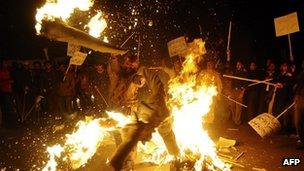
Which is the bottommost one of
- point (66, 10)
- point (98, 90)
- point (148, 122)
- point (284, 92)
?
point (148, 122)

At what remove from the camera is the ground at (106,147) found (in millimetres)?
7273

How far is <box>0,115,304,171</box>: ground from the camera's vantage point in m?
7.27

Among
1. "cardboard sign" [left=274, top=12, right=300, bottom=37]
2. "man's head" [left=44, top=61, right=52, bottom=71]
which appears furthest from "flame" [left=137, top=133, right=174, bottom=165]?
"man's head" [left=44, top=61, right=52, bottom=71]

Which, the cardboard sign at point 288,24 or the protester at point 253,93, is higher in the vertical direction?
the cardboard sign at point 288,24

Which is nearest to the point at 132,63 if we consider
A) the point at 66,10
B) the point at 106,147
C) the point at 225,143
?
the point at 66,10

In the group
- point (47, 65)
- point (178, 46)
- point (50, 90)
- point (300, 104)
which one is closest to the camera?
point (300, 104)

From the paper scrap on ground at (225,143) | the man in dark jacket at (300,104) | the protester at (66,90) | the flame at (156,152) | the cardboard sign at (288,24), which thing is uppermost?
the cardboard sign at (288,24)

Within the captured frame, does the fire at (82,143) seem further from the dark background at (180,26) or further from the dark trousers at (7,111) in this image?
the dark background at (180,26)

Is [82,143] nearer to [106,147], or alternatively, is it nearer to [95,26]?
[106,147]

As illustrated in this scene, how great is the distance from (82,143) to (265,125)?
4.02 meters

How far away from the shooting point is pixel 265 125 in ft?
26.9

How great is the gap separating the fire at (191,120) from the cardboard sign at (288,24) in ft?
11.3

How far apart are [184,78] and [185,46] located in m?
2.99

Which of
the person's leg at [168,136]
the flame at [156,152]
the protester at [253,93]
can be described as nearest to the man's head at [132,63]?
the person's leg at [168,136]
